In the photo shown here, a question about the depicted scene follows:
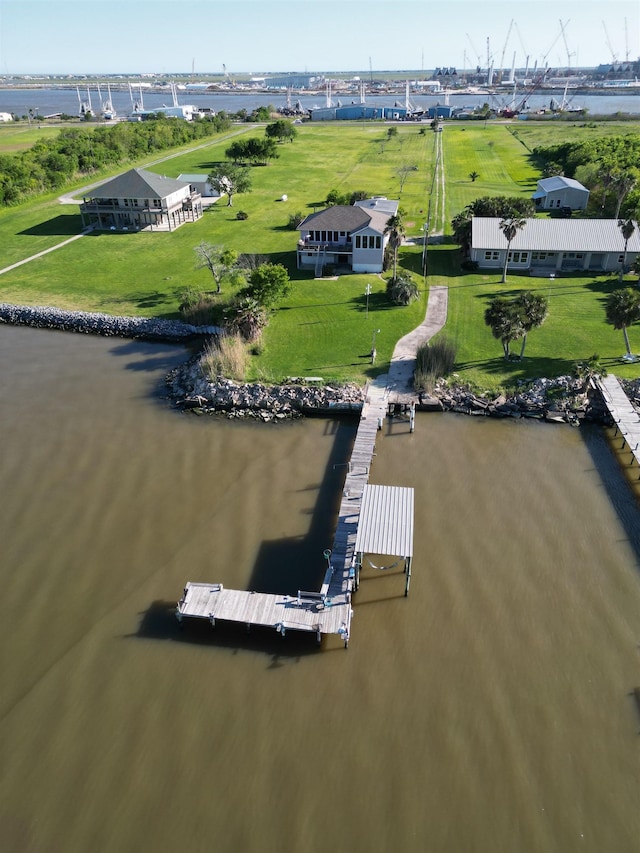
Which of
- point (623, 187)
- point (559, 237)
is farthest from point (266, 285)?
point (623, 187)

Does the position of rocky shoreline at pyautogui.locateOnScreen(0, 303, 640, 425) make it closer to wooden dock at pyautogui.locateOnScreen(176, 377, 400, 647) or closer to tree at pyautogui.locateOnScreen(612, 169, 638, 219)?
wooden dock at pyautogui.locateOnScreen(176, 377, 400, 647)

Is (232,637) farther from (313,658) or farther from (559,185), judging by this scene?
(559,185)

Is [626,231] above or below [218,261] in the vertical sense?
above

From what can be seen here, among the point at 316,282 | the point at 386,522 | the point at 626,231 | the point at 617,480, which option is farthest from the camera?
the point at 316,282

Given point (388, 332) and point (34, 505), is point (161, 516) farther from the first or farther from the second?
point (388, 332)

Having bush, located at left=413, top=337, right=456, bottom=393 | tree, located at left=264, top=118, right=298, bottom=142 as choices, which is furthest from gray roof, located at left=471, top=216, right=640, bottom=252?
tree, located at left=264, top=118, right=298, bottom=142

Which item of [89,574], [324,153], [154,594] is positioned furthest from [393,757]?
[324,153]

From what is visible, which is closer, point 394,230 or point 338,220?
point 394,230
